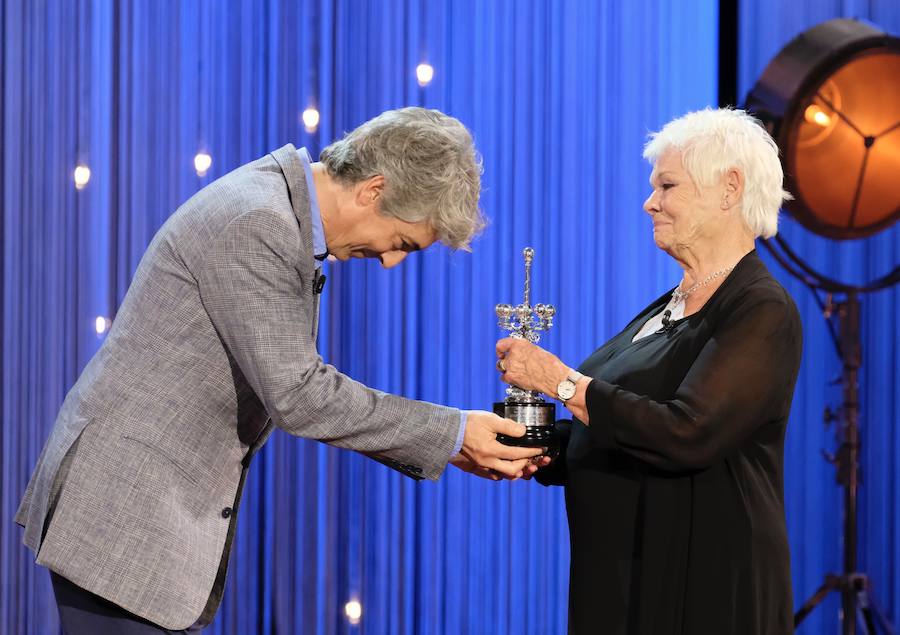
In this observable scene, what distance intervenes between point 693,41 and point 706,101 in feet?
0.69

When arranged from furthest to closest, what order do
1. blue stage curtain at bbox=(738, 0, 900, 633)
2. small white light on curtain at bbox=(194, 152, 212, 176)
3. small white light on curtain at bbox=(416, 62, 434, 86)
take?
small white light on curtain at bbox=(194, 152, 212, 176), small white light on curtain at bbox=(416, 62, 434, 86), blue stage curtain at bbox=(738, 0, 900, 633)

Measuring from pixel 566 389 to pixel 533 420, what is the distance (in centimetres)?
16

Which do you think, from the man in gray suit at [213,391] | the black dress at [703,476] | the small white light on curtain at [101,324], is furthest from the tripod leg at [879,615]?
the small white light on curtain at [101,324]

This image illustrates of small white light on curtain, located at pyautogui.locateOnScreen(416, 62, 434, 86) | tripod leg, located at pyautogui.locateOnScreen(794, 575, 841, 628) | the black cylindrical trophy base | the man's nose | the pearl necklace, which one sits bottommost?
tripod leg, located at pyautogui.locateOnScreen(794, 575, 841, 628)

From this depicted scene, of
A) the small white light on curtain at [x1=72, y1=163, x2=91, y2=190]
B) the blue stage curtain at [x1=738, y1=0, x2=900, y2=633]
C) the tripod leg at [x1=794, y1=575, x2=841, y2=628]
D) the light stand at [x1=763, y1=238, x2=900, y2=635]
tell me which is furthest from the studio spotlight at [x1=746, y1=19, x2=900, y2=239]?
the small white light on curtain at [x1=72, y1=163, x2=91, y2=190]

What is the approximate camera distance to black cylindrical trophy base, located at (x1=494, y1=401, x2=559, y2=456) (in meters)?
2.08

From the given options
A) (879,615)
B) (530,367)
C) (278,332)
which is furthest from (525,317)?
(879,615)

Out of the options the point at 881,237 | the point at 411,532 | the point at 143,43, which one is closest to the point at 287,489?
the point at 411,532

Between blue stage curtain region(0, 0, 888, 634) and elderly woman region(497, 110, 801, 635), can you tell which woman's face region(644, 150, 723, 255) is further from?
blue stage curtain region(0, 0, 888, 634)

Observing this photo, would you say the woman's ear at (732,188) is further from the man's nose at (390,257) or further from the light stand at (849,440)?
the light stand at (849,440)

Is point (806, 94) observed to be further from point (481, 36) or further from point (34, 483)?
point (34, 483)

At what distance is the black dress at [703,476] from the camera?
1.86m

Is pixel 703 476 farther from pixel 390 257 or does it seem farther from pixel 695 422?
pixel 390 257

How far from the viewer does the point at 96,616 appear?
1728 mm
